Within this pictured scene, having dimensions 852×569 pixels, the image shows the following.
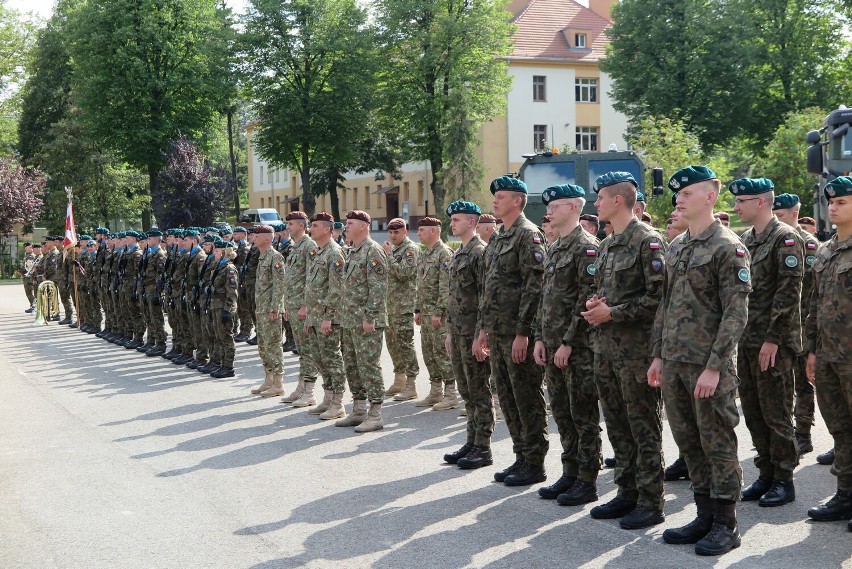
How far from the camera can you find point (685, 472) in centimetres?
715

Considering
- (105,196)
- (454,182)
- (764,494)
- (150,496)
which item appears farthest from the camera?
(105,196)

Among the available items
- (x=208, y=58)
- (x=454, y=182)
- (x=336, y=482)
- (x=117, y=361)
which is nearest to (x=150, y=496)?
(x=336, y=482)

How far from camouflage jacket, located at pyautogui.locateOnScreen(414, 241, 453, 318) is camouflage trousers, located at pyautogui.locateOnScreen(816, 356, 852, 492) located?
5503 millimetres

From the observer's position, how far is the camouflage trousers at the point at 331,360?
403 inches

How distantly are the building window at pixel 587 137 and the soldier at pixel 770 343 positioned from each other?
5118 cm

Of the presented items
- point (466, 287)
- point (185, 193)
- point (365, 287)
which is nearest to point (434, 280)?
point (365, 287)

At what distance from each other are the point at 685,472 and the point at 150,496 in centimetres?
397

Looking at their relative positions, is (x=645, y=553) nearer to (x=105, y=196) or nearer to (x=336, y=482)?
(x=336, y=482)

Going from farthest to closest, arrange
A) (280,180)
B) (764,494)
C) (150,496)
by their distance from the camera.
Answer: (280,180) < (150,496) < (764,494)

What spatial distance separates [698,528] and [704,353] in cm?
103

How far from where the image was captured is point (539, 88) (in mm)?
55562

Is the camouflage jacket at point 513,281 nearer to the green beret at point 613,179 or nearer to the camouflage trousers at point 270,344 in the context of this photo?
the green beret at point 613,179

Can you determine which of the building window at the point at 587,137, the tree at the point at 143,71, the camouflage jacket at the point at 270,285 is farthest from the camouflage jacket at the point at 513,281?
the building window at the point at 587,137

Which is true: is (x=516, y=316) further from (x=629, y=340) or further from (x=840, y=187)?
(x=840, y=187)
